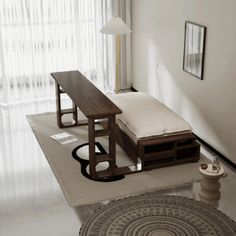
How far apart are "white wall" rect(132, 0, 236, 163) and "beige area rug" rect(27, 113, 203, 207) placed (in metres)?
0.53

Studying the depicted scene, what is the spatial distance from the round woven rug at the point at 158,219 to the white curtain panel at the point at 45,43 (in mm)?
3320

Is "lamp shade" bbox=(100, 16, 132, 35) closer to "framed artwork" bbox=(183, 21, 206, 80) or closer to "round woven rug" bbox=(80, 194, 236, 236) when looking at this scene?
"framed artwork" bbox=(183, 21, 206, 80)

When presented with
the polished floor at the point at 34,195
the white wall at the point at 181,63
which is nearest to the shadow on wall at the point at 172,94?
the white wall at the point at 181,63

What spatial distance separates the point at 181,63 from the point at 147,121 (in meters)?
1.23

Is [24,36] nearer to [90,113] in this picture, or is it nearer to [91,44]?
[91,44]

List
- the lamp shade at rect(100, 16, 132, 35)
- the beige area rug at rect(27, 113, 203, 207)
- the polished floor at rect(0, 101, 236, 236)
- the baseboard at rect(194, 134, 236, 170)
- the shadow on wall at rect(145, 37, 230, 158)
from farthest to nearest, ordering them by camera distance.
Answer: the lamp shade at rect(100, 16, 132, 35), the shadow on wall at rect(145, 37, 230, 158), the baseboard at rect(194, 134, 236, 170), the beige area rug at rect(27, 113, 203, 207), the polished floor at rect(0, 101, 236, 236)

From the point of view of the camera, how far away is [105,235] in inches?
132

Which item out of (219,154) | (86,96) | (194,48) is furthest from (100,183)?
(194,48)

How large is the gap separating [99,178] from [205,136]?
1405 mm

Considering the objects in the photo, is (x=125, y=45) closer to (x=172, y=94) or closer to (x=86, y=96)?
(x=172, y=94)

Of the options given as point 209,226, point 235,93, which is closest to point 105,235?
point 209,226

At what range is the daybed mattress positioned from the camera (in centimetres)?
462

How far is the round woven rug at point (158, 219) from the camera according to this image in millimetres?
3381

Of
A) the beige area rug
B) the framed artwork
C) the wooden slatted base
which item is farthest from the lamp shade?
the wooden slatted base
